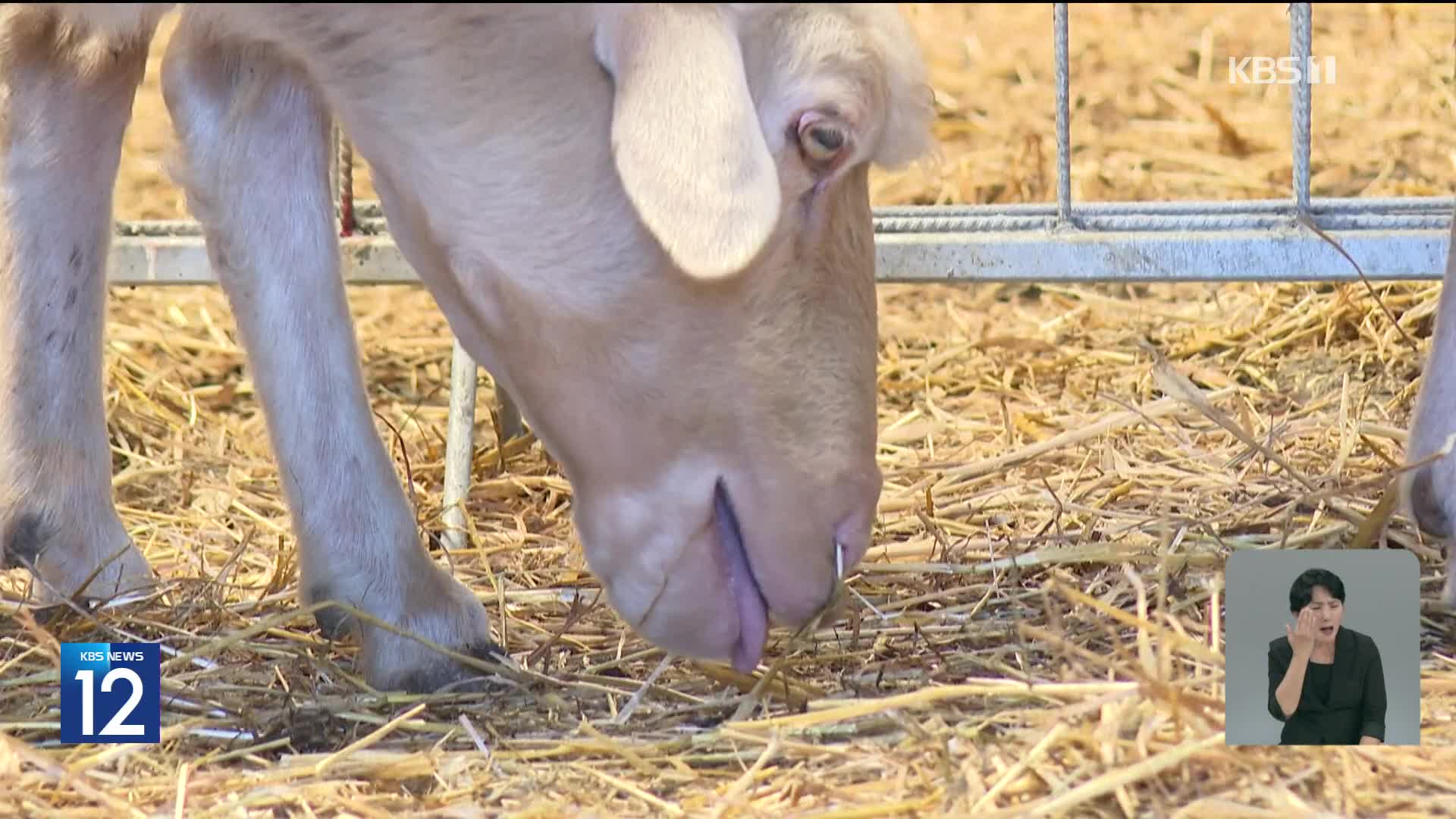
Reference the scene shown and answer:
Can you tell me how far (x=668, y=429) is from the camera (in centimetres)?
214

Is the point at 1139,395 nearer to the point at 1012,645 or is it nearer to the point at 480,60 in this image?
the point at 1012,645

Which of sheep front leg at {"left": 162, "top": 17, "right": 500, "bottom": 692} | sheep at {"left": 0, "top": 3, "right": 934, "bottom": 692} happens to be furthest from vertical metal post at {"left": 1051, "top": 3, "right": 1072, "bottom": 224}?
sheep front leg at {"left": 162, "top": 17, "right": 500, "bottom": 692}

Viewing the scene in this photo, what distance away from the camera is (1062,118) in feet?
10.9

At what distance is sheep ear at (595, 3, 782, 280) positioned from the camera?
72.4 inches

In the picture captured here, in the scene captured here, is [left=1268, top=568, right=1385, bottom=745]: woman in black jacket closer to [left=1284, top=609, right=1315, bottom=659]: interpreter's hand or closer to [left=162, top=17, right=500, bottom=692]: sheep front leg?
[left=1284, top=609, right=1315, bottom=659]: interpreter's hand

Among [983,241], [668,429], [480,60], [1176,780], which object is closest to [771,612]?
[668,429]

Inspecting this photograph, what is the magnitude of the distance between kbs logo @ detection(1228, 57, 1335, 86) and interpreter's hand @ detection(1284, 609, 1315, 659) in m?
3.53

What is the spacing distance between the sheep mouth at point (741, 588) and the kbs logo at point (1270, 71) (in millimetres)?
3531

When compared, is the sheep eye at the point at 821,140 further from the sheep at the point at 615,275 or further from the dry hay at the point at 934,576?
the dry hay at the point at 934,576

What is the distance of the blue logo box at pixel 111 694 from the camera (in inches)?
87.6

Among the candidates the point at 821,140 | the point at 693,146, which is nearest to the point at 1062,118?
the point at 821,140

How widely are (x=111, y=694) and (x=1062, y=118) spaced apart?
6.05ft

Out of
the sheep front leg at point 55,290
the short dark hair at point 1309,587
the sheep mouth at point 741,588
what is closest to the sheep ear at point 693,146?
the sheep mouth at point 741,588

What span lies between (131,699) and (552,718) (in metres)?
0.48
